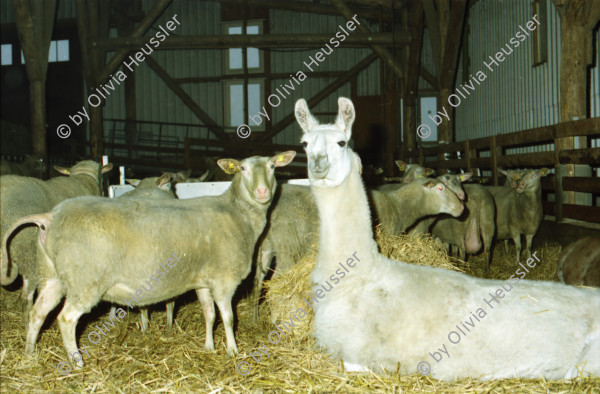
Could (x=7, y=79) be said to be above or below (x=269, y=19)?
below

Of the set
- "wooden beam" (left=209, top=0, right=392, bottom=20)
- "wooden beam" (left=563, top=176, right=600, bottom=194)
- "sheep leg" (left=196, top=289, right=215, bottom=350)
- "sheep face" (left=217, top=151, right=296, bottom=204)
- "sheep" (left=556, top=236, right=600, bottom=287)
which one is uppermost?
"wooden beam" (left=209, top=0, right=392, bottom=20)

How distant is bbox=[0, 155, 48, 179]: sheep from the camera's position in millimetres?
10199

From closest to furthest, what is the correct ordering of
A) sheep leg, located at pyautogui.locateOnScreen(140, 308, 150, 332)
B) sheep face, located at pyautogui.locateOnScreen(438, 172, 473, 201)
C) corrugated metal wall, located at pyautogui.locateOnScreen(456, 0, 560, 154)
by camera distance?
1. sheep leg, located at pyautogui.locateOnScreen(140, 308, 150, 332)
2. sheep face, located at pyautogui.locateOnScreen(438, 172, 473, 201)
3. corrugated metal wall, located at pyautogui.locateOnScreen(456, 0, 560, 154)

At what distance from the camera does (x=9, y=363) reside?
3.96 metres

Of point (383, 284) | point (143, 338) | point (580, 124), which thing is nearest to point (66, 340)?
point (143, 338)

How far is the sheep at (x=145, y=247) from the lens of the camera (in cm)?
387

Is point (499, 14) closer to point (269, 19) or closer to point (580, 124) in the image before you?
point (580, 124)

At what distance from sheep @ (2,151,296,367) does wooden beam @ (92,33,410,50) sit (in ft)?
32.5

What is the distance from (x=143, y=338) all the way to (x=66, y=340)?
108cm

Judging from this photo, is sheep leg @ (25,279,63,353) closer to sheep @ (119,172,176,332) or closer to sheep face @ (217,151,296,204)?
sheep @ (119,172,176,332)

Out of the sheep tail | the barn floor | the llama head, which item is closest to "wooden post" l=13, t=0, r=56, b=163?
the barn floor

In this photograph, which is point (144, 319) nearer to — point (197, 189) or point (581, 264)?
point (197, 189)

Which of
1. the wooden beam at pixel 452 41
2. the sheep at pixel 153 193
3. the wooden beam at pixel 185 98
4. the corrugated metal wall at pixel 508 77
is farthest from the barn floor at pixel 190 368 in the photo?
the wooden beam at pixel 185 98

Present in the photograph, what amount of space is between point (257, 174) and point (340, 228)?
1.67 m
